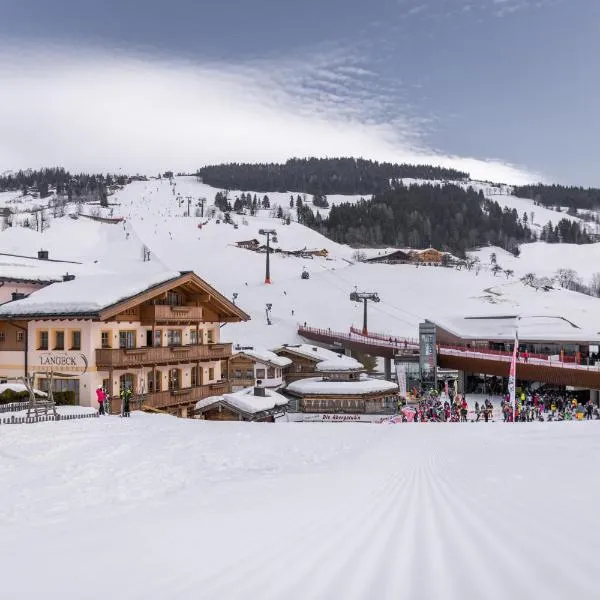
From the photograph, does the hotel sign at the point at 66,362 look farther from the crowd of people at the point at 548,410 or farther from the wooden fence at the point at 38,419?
the crowd of people at the point at 548,410

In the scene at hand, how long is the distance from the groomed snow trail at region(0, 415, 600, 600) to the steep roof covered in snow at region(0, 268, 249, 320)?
7.43 meters

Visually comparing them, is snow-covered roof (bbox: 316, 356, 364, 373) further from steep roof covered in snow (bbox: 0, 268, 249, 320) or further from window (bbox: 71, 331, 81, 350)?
window (bbox: 71, 331, 81, 350)

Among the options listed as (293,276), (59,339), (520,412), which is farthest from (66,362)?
(293,276)

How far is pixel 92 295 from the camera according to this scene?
78.0 feet

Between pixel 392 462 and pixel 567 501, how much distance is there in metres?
6.74

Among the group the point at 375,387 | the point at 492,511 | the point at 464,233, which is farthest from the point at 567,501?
the point at 464,233

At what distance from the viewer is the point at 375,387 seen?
117 ft

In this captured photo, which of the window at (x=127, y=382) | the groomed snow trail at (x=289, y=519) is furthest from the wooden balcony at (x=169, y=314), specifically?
the groomed snow trail at (x=289, y=519)

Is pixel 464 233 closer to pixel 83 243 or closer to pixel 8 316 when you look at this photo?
pixel 83 243

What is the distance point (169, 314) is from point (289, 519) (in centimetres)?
2039

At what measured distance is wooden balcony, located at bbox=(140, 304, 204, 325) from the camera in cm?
2569

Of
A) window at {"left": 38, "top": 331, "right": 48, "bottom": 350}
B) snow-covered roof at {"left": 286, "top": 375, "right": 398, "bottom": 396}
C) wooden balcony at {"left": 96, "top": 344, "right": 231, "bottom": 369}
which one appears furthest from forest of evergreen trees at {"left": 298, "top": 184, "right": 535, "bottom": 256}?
window at {"left": 38, "top": 331, "right": 48, "bottom": 350}

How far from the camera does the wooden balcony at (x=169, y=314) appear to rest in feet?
84.3

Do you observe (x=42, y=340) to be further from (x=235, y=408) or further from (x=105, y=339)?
(x=235, y=408)
